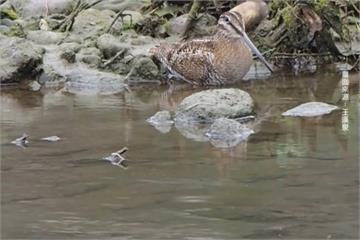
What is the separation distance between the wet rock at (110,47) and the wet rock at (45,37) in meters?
0.70

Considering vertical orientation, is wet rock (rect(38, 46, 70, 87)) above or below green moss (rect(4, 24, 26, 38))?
below

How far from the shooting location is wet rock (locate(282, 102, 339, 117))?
7988 millimetres

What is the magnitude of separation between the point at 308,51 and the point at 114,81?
92.2 inches

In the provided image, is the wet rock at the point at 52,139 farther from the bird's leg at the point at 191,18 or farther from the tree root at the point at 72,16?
the tree root at the point at 72,16

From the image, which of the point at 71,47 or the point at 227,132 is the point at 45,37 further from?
the point at 227,132

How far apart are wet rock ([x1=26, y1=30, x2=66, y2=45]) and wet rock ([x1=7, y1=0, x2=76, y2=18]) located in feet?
4.39

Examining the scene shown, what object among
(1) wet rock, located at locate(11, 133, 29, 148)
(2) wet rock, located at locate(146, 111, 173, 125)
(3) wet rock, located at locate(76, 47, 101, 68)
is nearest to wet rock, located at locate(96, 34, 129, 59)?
(3) wet rock, located at locate(76, 47, 101, 68)

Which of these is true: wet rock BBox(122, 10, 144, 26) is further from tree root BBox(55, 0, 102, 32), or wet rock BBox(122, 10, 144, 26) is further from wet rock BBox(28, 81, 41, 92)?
wet rock BBox(28, 81, 41, 92)

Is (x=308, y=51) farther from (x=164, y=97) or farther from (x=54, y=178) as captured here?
(x=54, y=178)

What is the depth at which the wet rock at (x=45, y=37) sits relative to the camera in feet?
38.1

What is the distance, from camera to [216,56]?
10.1 m

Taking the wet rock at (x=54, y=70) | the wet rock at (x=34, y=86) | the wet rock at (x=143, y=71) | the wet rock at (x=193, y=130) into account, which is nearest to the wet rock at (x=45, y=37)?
the wet rock at (x=54, y=70)

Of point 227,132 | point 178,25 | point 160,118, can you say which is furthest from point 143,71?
point 227,132

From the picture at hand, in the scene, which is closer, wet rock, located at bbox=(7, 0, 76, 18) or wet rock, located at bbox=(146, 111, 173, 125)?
wet rock, located at bbox=(146, 111, 173, 125)
